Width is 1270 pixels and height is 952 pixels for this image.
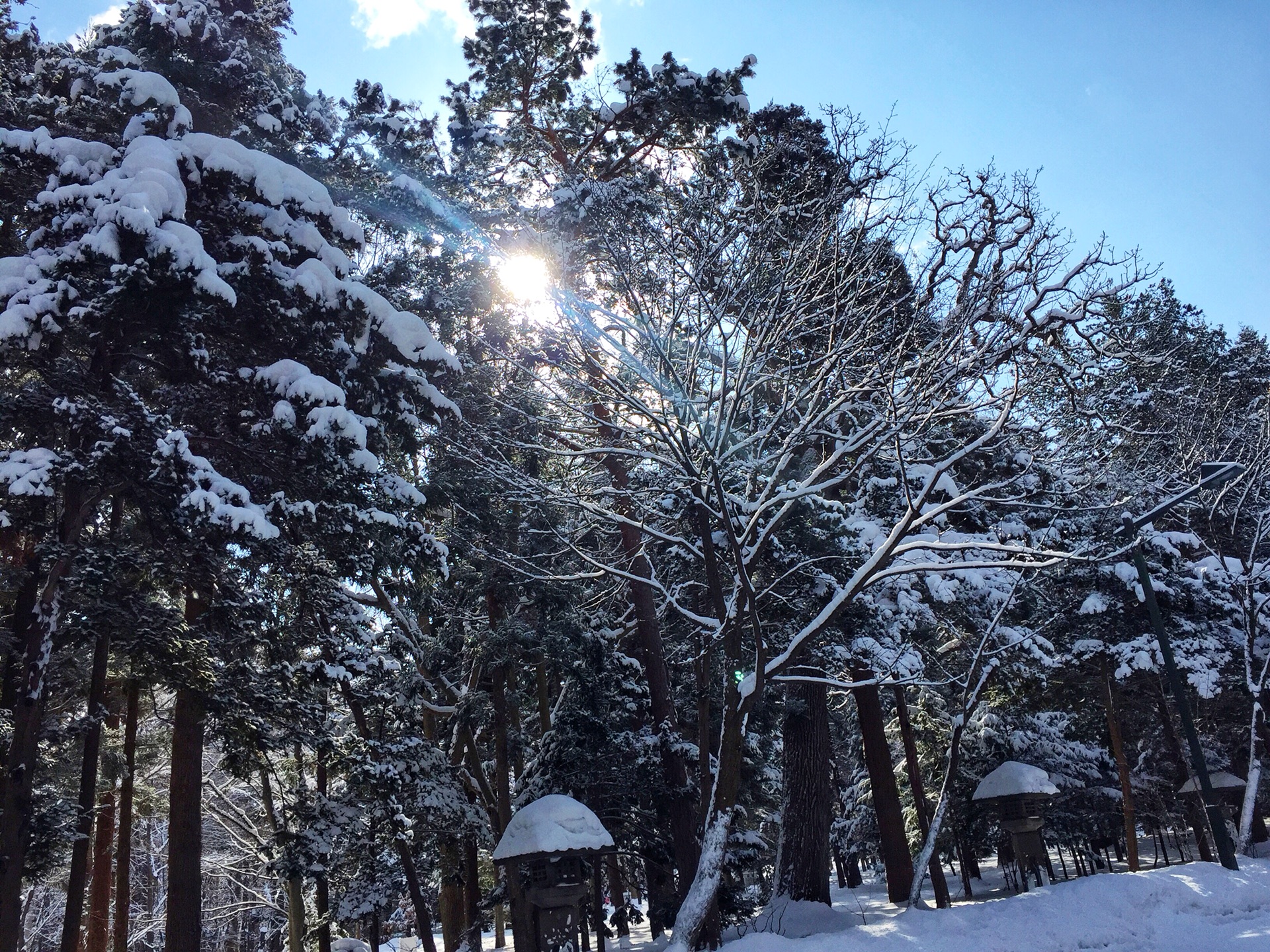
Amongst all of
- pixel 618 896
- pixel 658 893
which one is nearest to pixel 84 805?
pixel 658 893

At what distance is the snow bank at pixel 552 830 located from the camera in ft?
30.8

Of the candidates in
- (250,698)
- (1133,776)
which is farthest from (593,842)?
(1133,776)

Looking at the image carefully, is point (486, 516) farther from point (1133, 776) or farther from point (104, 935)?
point (1133, 776)

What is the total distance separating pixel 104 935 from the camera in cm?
1532

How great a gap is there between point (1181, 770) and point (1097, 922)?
15455 mm

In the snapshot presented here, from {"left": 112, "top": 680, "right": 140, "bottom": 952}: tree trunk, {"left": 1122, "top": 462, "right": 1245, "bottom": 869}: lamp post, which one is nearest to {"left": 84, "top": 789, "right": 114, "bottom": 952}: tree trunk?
{"left": 112, "top": 680, "right": 140, "bottom": 952}: tree trunk

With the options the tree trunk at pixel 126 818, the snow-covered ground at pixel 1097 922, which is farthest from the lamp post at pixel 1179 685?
the tree trunk at pixel 126 818

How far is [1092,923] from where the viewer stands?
936 cm

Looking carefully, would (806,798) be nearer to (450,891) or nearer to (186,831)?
(450,891)

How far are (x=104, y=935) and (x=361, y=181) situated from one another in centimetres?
1553

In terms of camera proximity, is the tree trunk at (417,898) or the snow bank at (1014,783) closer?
the snow bank at (1014,783)

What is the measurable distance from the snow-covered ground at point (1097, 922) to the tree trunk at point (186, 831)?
21.1 feet

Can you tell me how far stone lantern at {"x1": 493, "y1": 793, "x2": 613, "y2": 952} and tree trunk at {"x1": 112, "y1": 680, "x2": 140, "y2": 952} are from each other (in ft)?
25.1

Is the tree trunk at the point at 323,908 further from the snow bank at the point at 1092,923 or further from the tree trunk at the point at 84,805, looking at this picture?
the snow bank at the point at 1092,923
